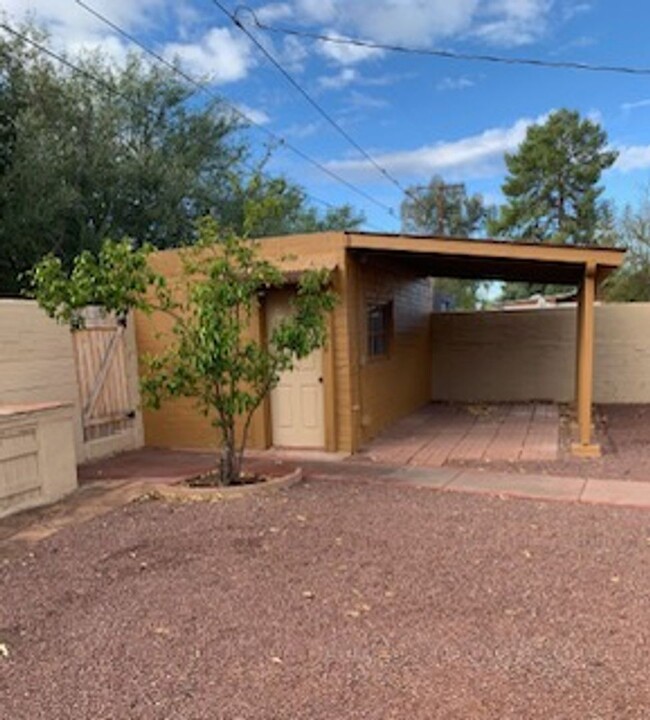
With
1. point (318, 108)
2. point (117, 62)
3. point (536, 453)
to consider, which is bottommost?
point (536, 453)

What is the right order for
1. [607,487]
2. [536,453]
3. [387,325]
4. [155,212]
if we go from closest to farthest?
[607,487] → [536,453] → [387,325] → [155,212]

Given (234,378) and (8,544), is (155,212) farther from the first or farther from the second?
(8,544)

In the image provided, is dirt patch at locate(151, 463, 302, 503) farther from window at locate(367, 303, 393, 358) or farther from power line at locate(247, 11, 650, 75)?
power line at locate(247, 11, 650, 75)

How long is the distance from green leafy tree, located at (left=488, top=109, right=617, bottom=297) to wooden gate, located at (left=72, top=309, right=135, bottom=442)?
71.0 feet

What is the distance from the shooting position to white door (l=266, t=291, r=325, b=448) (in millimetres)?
7719

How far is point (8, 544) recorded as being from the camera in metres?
4.65

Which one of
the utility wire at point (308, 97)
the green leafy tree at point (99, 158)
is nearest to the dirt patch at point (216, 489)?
the utility wire at point (308, 97)

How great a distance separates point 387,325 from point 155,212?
7081 mm

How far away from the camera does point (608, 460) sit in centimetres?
688

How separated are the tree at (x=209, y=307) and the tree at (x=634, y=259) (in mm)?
16313

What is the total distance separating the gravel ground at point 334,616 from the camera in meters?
2.59

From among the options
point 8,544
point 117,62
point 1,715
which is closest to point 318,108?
point 117,62

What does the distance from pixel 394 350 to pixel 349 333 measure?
99.2 inches

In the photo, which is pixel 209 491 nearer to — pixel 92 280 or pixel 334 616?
pixel 92 280
